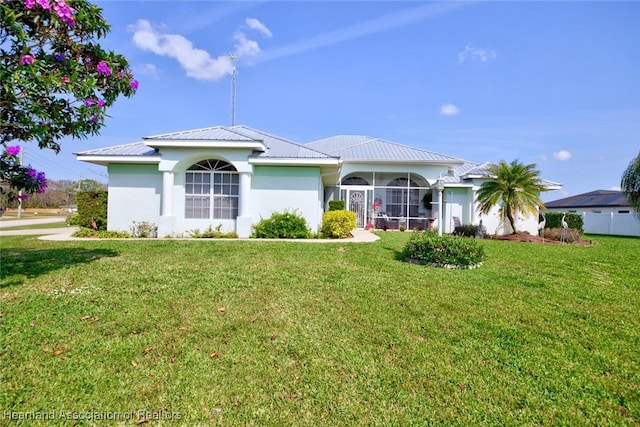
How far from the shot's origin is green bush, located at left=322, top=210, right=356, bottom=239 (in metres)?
14.3

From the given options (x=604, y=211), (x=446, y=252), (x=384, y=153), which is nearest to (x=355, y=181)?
(x=384, y=153)

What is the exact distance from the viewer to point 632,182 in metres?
20.7

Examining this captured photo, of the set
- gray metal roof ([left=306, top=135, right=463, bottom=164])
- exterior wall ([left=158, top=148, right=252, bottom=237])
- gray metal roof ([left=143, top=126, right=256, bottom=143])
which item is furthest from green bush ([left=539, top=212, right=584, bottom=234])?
gray metal roof ([left=143, top=126, right=256, bottom=143])

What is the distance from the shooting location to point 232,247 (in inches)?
431

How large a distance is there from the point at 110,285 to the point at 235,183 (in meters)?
8.89

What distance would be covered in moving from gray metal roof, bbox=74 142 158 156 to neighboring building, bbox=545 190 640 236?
31173 mm

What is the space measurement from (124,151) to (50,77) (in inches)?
419

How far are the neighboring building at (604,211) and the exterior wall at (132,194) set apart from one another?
30732 mm

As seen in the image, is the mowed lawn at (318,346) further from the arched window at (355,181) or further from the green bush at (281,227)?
the arched window at (355,181)

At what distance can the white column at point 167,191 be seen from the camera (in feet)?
45.5

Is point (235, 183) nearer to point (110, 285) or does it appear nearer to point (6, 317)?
point (110, 285)

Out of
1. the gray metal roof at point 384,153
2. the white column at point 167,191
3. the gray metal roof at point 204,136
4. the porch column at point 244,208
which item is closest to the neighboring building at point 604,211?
the gray metal roof at point 384,153

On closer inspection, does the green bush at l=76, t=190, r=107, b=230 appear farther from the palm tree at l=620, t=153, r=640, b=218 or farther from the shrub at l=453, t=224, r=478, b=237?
the palm tree at l=620, t=153, r=640, b=218

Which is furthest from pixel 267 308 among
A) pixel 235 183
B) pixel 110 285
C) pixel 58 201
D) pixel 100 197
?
pixel 58 201
